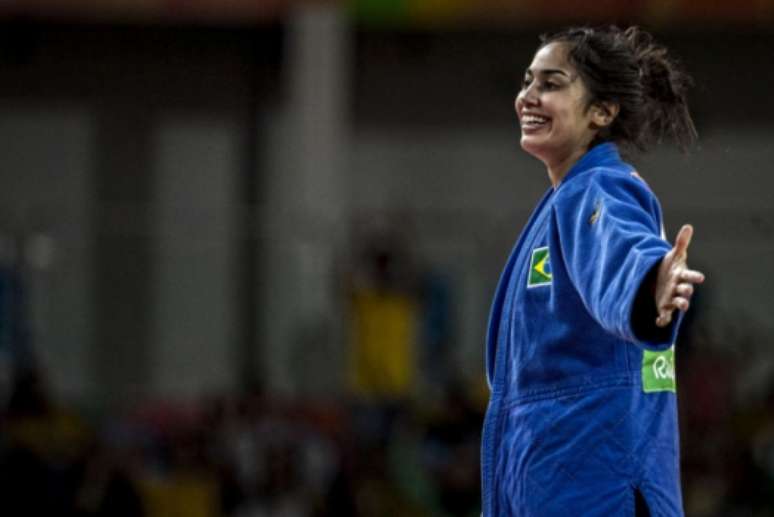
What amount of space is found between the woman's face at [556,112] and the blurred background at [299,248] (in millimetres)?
4275

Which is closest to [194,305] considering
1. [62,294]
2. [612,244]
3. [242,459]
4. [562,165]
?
[62,294]

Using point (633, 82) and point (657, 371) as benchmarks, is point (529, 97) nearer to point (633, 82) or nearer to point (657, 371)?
point (633, 82)

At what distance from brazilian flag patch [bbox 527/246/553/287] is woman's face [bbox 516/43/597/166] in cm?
23

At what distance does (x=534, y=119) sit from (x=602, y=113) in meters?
0.15

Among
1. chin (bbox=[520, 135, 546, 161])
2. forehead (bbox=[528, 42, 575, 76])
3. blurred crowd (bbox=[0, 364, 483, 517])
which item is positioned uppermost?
forehead (bbox=[528, 42, 575, 76])

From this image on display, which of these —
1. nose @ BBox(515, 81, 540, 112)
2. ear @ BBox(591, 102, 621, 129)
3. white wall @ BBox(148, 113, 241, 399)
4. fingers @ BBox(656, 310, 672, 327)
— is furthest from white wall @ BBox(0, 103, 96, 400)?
fingers @ BBox(656, 310, 672, 327)

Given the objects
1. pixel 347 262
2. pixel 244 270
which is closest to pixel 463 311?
pixel 347 262

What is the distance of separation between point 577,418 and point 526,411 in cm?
13

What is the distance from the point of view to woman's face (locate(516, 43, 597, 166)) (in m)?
3.66

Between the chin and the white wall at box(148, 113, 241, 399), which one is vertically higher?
the chin

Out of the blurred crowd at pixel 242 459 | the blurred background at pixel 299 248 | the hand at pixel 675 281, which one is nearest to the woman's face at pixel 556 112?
the hand at pixel 675 281

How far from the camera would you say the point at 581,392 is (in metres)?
3.45

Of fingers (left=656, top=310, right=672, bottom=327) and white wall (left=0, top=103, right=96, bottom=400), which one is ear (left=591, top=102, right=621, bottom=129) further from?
white wall (left=0, top=103, right=96, bottom=400)

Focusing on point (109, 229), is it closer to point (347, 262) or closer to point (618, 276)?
point (347, 262)
